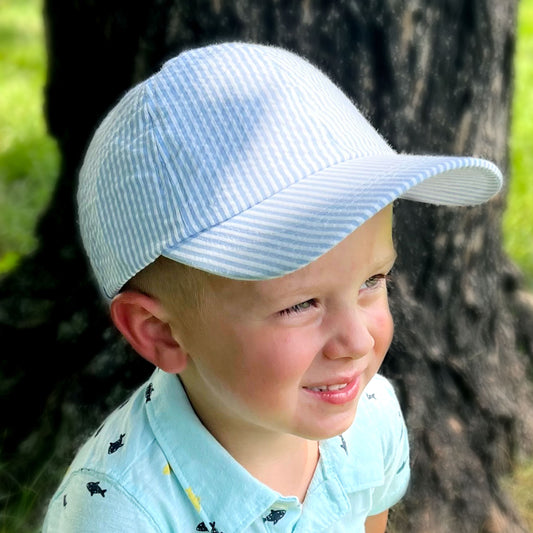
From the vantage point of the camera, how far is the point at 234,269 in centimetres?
137

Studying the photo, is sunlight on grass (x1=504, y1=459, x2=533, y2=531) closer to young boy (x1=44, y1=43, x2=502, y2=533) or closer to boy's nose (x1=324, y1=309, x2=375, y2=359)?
young boy (x1=44, y1=43, x2=502, y2=533)

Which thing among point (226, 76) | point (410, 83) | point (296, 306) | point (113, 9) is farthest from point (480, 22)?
point (296, 306)

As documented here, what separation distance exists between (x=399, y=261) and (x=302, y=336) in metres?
1.05

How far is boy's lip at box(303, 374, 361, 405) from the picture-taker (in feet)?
4.97

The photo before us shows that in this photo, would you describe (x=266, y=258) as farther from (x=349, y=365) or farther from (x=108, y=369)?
(x=108, y=369)

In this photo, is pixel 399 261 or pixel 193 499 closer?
pixel 193 499

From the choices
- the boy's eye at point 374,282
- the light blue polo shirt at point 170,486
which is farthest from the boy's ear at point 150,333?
the boy's eye at point 374,282

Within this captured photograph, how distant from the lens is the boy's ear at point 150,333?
158 centimetres

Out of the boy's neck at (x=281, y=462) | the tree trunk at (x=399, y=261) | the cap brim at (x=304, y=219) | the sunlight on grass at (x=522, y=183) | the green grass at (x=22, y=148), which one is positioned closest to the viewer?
the cap brim at (x=304, y=219)

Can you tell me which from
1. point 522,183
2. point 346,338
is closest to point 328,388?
point 346,338

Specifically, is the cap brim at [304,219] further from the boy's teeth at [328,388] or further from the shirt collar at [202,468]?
the shirt collar at [202,468]

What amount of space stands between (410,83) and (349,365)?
1053mm

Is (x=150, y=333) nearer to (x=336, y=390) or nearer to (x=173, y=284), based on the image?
(x=173, y=284)

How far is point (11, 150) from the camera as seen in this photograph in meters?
4.46
